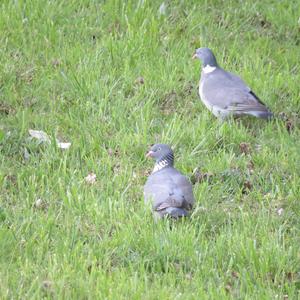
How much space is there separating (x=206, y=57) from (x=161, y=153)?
77.5 inches

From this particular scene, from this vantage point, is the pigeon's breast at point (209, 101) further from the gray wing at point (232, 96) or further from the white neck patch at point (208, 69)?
the white neck patch at point (208, 69)

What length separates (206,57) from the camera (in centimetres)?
873

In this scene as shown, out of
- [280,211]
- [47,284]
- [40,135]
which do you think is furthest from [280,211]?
[40,135]

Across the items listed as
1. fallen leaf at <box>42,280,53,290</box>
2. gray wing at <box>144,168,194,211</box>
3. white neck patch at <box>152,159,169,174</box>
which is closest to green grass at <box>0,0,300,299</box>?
fallen leaf at <box>42,280,53,290</box>

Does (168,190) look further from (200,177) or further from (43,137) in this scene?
(43,137)

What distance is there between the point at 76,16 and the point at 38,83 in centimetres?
Answer: 138

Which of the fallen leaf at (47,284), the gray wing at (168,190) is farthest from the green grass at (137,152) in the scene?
the gray wing at (168,190)

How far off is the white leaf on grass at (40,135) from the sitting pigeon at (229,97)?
1.53 meters

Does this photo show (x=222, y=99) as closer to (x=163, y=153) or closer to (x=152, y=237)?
(x=163, y=153)

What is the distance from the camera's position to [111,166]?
23.9 feet

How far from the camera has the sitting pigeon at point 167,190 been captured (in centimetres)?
624

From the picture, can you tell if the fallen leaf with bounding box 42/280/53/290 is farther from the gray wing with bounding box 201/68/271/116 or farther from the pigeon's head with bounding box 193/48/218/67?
the pigeon's head with bounding box 193/48/218/67

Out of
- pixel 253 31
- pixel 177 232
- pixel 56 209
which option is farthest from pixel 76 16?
pixel 177 232

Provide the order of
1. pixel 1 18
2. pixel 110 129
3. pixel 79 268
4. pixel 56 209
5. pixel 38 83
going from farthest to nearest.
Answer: pixel 1 18 → pixel 38 83 → pixel 110 129 → pixel 56 209 → pixel 79 268
